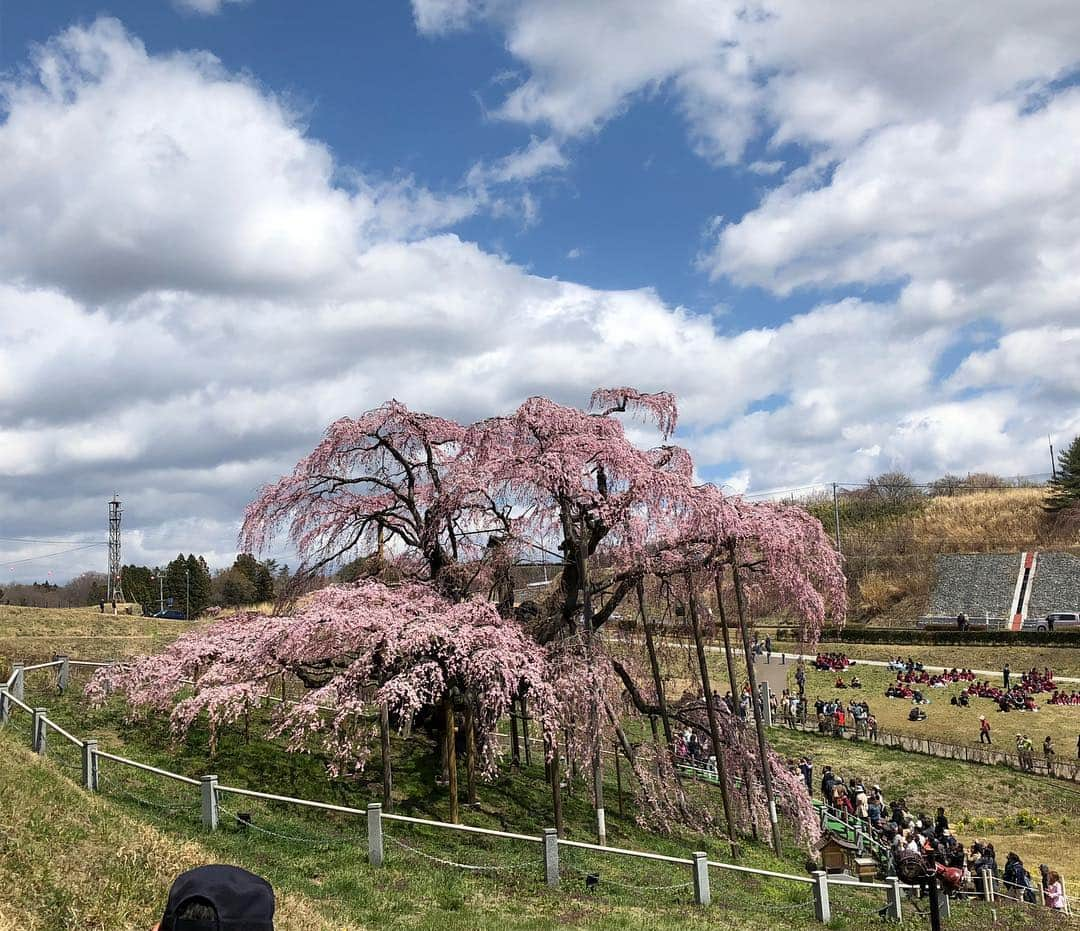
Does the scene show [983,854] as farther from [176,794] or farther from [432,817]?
[176,794]

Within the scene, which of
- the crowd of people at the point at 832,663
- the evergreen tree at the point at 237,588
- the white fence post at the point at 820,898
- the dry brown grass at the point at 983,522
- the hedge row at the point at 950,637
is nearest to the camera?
the white fence post at the point at 820,898

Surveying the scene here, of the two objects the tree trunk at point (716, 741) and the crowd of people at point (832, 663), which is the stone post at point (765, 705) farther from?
the tree trunk at point (716, 741)

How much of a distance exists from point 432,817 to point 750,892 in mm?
6100

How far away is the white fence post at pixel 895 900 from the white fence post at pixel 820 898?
4.31ft

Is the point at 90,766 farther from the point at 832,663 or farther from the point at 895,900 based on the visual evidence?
the point at 832,663

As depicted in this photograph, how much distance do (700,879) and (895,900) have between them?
357 centimetres

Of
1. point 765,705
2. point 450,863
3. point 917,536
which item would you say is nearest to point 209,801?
point 450,863

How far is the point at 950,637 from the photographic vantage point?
193 ft

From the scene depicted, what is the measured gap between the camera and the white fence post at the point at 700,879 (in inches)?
499

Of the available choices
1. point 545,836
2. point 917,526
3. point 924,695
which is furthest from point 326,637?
point 917,526

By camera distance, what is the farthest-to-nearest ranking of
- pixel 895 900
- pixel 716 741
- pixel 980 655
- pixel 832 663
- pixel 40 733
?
pixel 980 655 < pixel 832 663 < pixel 716 741 < pixel 40 733 < pixel 895 900

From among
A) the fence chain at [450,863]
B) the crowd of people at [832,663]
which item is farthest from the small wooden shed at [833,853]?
the crowd of people at [832,663]

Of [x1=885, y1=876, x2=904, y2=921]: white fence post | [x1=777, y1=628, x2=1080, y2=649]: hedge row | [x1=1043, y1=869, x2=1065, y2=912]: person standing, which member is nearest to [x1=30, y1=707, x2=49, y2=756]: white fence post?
[x1=885, y1=876, x2=904, y2=921]: white fence post

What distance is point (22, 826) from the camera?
888 cm
